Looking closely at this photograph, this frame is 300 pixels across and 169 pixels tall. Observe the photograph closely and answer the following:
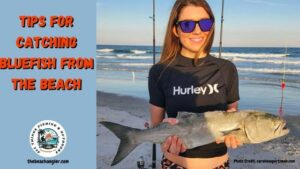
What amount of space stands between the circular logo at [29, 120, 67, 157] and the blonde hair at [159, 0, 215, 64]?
12.1 ft

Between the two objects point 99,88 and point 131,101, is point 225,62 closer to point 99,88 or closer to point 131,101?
point 131,101

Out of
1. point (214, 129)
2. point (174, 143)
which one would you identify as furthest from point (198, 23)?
point (174, 143)

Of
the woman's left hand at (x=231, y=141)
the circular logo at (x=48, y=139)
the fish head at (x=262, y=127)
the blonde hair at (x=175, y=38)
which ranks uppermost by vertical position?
the blonde hair at (x=175, y=38)

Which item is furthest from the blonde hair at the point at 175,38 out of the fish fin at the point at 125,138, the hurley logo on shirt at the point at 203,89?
the fish fin at the point at 125,138

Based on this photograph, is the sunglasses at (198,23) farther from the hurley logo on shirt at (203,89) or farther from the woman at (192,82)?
the hurley logo on shirt at (203,89)

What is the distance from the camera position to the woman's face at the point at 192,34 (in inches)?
127

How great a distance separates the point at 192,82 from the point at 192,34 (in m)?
0.36

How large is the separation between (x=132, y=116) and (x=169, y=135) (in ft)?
20.6

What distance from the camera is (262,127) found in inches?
115

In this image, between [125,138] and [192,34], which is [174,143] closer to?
[125,138]

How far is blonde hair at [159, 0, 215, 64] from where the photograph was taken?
3238 millimetres

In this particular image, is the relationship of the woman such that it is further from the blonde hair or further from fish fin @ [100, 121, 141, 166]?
fish fin @ [100, 121, 141, 166]

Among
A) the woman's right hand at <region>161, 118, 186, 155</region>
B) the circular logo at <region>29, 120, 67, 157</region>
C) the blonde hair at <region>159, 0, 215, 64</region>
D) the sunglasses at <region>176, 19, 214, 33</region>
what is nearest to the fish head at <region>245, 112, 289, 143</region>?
the woman's right hand at <region>161, 118, 186, 155</region>

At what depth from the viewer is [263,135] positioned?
2.94 metres
